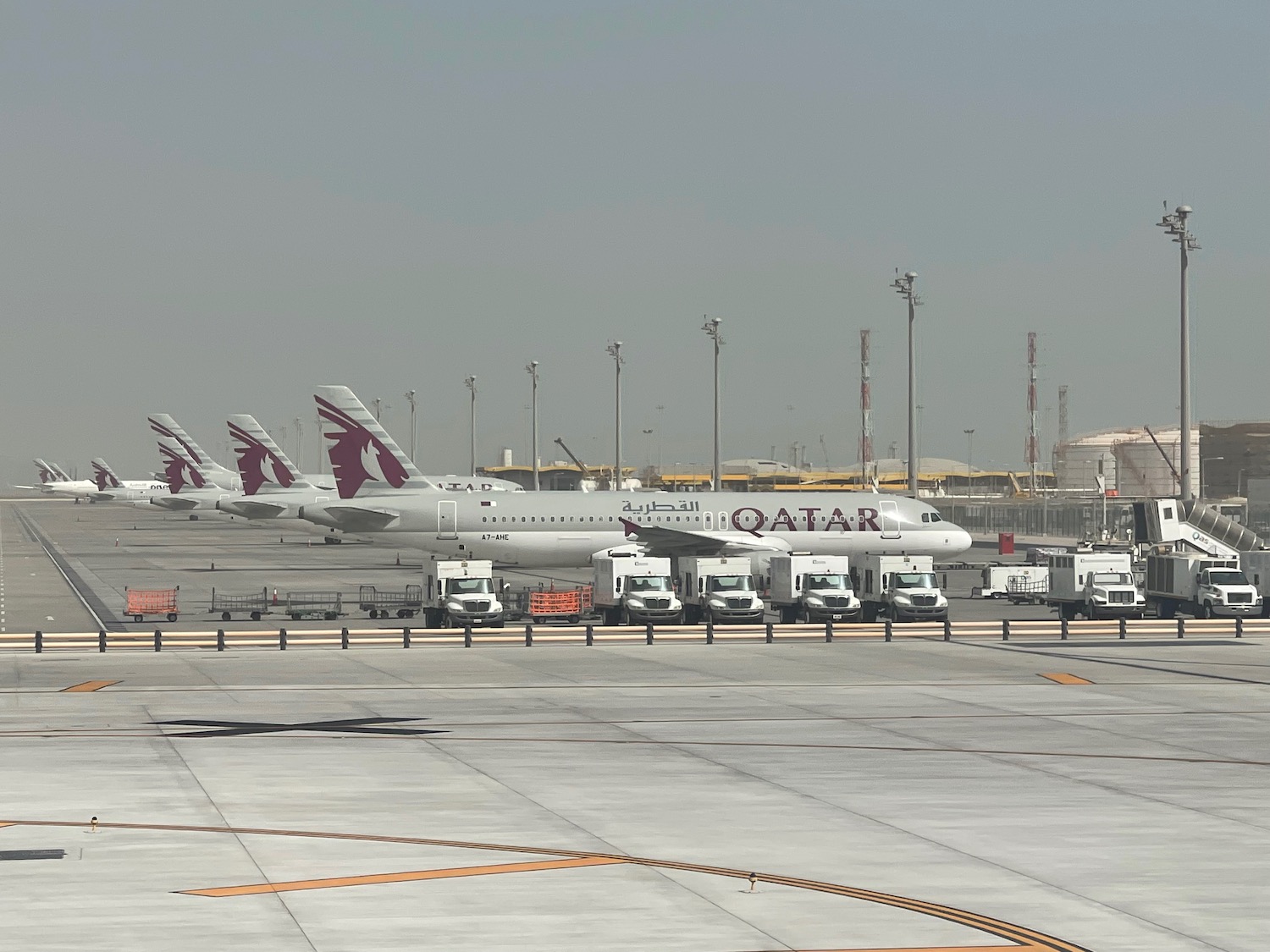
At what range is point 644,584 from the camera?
61719 mm

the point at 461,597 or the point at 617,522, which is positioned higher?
the point at 617,522

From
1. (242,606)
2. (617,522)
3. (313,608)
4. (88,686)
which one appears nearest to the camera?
(88,686)

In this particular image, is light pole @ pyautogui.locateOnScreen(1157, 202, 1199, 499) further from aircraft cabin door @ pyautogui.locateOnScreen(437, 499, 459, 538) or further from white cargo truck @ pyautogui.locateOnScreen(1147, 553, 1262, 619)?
aircraft cabin door @ pyautogui.locateOnScreen(437, 499, 459, 538)

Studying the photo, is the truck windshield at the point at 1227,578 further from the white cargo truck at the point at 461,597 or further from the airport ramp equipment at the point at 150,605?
the airport ramp equipment at the point at 150,605

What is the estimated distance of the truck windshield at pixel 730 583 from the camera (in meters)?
62.1

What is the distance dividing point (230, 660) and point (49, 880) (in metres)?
30.0

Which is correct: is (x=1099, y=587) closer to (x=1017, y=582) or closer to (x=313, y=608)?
(x=1017, y=582)

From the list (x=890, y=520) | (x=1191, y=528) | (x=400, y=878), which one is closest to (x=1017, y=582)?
(x=1191, y=528)

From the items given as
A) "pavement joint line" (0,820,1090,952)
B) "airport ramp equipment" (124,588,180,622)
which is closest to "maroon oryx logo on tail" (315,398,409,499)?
"airport ramp equipment" (124,588,180,622)

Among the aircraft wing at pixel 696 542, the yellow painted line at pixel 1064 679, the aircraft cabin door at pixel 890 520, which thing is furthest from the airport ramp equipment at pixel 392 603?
the yellow painted line at pixel 1064 679

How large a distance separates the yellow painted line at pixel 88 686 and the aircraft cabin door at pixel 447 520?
42.0 meters

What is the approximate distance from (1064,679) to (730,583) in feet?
65.5

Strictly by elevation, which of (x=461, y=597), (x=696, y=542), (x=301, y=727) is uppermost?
(x=696, y=542)

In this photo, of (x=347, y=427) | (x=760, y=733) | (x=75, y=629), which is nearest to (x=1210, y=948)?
(x=760, y=733)
